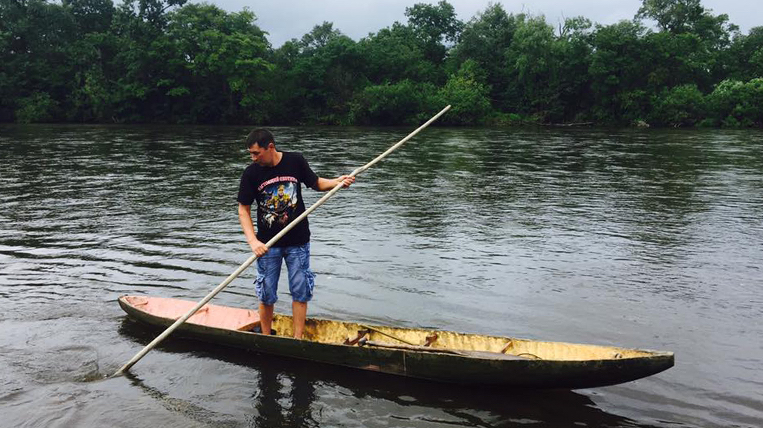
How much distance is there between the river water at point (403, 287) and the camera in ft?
18.1

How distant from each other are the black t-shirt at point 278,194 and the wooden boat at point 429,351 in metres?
1.08

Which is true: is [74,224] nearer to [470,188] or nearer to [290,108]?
[470,188]

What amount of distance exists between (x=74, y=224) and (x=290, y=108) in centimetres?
4854

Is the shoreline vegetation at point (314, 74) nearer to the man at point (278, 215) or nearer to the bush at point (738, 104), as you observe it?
the bush at point (738, 104)

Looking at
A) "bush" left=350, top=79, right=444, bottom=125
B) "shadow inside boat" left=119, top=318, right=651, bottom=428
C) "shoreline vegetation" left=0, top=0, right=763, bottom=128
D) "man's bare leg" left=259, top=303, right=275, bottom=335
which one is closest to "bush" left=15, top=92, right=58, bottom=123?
"shoreline vegetation" left=0, top=0, right=763, bottom=128

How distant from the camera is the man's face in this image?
19.5ft

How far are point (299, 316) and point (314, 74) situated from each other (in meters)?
55.6

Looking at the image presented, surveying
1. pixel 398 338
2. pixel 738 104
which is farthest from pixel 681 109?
pixel 398 338

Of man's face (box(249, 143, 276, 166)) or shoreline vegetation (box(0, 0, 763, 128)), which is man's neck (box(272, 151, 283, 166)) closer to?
man's face (box(249, 143, 276, 166))

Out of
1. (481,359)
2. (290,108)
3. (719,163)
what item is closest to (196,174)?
(481,359)

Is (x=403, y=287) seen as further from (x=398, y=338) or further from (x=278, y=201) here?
(x=278, y=201)

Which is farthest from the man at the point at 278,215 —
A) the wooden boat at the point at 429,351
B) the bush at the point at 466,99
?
the bush at the point at 466,99

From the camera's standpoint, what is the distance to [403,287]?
8.92 metres

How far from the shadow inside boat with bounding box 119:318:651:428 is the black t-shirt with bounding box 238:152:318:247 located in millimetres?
1348
